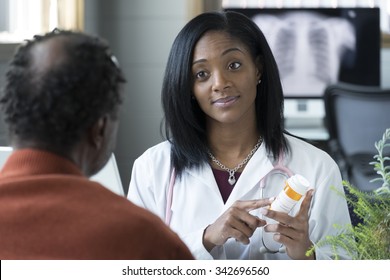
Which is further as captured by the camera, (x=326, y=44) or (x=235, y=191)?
(x=326, y=44)

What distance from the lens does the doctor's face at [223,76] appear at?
4.05ft

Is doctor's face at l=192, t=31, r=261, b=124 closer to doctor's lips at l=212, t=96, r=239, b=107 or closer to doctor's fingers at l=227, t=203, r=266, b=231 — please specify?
doctor's lips at l=212, t=96, r=239, b=107

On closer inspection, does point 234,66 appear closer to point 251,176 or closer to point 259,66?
point 259,66

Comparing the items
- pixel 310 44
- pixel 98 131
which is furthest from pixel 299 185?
pixel 310 44

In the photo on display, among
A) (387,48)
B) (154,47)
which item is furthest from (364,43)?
(154,47)

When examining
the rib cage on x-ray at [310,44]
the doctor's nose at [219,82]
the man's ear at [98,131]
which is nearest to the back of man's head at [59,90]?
the man's ear at [98,131]

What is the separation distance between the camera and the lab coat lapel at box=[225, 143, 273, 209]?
123 centimetres

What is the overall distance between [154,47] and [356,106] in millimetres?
1052

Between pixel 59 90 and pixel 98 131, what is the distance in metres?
0.06

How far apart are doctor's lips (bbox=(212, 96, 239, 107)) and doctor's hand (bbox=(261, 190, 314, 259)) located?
0.24 m

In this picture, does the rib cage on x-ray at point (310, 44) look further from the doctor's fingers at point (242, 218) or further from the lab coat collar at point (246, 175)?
the doctor's fingers at point (242, 218)

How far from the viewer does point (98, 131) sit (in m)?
0.73

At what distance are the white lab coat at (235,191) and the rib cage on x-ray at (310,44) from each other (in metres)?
2.30
